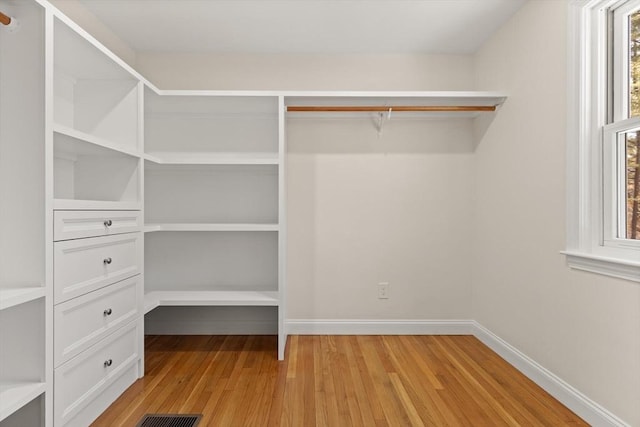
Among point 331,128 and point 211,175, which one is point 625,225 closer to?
point 331,128

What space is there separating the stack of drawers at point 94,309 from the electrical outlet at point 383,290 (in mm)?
1814

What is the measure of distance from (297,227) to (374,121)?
3.50ft

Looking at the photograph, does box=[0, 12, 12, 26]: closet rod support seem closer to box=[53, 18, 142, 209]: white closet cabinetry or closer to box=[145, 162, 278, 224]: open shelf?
box=[53, 18, 142, 209]: white closet cabinetry

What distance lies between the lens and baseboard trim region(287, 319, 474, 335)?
11.1 ft

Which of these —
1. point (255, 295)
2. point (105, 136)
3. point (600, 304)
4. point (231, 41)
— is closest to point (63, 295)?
point (105, 136)

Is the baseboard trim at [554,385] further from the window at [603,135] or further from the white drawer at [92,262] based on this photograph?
the white drawer at [92,262]

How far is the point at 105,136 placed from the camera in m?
2.52

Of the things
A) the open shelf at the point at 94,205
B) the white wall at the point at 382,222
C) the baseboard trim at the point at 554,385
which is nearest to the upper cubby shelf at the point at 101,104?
the open shelf at the point at 94,205

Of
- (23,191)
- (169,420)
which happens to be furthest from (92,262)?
(169,420)

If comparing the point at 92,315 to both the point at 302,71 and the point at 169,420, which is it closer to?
the point at 169,420

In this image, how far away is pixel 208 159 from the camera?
289 cm

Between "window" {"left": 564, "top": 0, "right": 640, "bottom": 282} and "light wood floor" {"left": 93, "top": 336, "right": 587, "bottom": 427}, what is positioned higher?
"window" {"left": 564, "top": 0, "right": 640, "bottom": 282}

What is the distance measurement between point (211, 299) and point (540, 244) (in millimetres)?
2137

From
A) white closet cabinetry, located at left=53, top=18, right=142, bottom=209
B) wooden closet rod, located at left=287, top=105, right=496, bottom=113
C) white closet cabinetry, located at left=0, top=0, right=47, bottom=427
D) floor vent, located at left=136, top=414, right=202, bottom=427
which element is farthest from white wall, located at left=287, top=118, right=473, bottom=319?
white closet cabinetry, located at left=0, top=0, right=47, bottom=427
